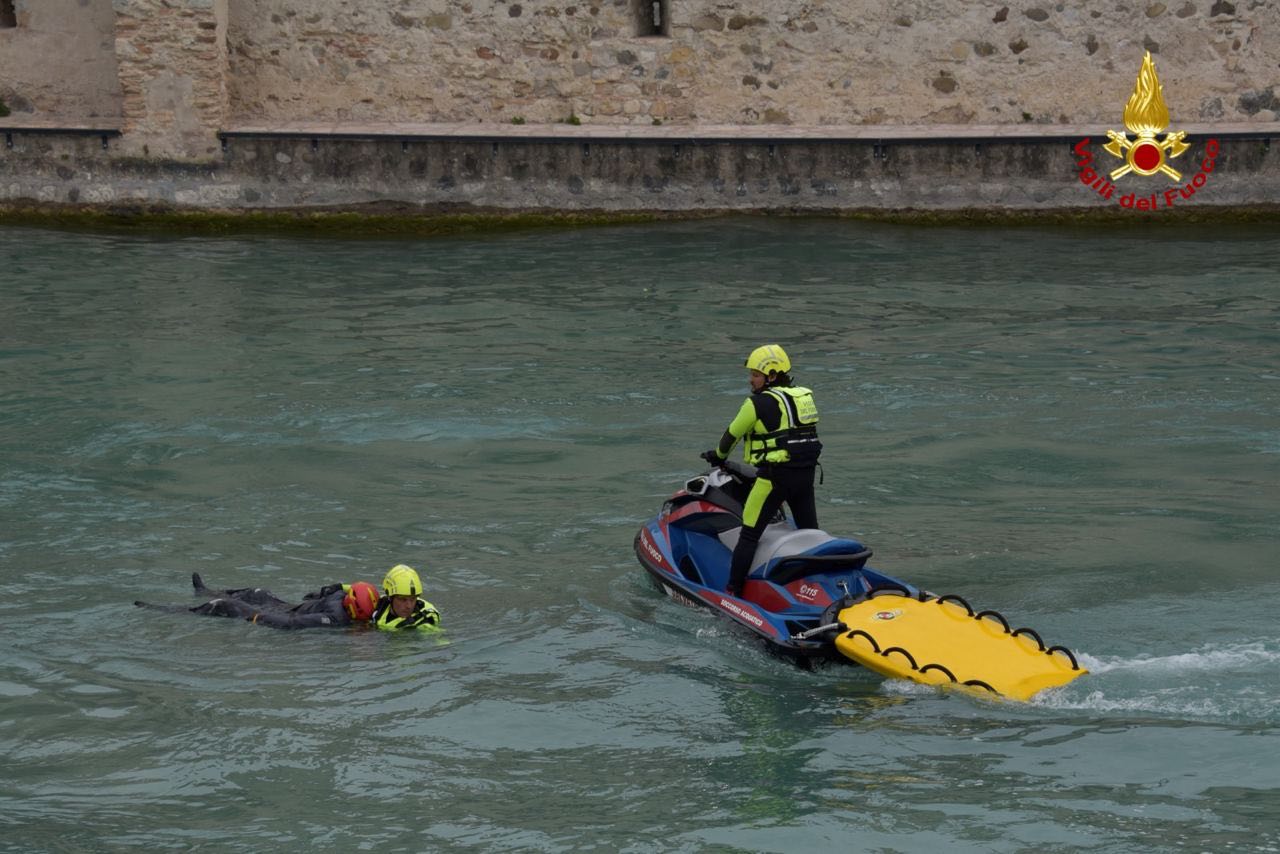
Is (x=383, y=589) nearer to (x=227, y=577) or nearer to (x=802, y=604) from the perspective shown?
(x=227, y=577)

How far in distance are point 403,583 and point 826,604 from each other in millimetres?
2416

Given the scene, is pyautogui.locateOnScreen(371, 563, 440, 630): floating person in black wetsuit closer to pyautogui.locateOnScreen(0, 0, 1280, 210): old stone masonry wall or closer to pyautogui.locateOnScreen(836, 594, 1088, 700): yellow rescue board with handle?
pyautogui.locateOnScreen(836, 594, 1088, 700): yellow rescue board with handle

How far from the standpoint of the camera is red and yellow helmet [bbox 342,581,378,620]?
10344 mm

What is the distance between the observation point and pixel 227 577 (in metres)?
11.3

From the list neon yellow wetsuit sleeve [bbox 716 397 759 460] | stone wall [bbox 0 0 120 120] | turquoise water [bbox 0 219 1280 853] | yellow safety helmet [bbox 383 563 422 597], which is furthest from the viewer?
stone wall [bbox 0 0 120 120]

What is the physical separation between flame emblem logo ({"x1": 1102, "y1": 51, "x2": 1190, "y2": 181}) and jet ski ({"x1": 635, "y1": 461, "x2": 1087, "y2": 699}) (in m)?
13.1

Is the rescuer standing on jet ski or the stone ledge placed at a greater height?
the stone ledge

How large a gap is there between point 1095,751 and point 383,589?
444 cm

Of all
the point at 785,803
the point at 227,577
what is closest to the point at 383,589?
the point at 227,577

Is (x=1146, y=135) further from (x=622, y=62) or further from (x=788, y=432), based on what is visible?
(x=788, y=432)

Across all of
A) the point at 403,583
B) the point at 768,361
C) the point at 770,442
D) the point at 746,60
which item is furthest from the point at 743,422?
the point at 746,60

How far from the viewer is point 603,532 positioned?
39.6 ft

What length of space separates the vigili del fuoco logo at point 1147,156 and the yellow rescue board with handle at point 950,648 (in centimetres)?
1391

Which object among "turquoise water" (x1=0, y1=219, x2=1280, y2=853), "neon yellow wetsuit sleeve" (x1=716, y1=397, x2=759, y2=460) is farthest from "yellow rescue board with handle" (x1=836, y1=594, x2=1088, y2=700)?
"neon yellow wetsuit sleeve" (x1=716, y1=397, x2=759, y2=460)
